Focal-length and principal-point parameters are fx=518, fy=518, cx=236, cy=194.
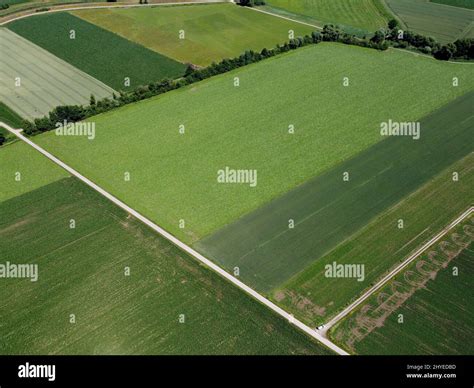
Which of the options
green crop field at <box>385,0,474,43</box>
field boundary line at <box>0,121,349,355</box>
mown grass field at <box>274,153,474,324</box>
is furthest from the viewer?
green crop field at <box>385,0,474,43</box>

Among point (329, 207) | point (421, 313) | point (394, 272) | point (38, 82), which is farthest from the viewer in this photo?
point (38, 82)

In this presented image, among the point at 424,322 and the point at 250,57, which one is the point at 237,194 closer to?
the point at 424,322

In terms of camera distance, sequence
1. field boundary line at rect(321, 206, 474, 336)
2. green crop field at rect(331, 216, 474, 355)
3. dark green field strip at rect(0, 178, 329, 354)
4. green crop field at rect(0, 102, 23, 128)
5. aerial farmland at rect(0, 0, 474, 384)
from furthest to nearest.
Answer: green crop field at rect(0, 102, 23, 128)
field boundary line at rect(321, 206, 474, 336)
aerial farmland at rect(0, 0, 474, 384)
dark green field strip at rect(0, 178, 329, 354)
green crop field at rect(331, 216, 474, 355)

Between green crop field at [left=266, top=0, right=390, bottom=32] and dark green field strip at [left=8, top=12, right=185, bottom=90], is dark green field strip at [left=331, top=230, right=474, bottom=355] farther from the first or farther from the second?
green crop field at [left=266, top=0, right=390, bottom=32]

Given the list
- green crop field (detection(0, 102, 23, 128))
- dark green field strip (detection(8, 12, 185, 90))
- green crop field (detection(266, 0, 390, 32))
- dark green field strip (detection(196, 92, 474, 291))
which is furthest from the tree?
green crop field (detection(0, 102, 23, 128))

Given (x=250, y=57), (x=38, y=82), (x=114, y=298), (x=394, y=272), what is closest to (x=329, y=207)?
(x=394, y=272)
